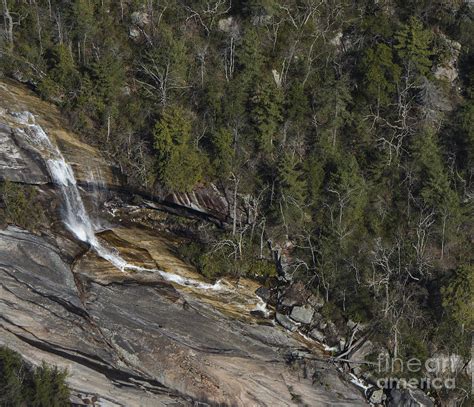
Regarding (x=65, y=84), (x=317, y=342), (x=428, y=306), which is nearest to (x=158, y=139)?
(x=65, y=84)

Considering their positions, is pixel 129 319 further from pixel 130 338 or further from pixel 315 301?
pixel 315 301

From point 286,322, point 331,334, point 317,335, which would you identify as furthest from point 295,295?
point 331,334

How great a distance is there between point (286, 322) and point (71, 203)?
744 inches

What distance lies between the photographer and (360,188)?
5097 cm

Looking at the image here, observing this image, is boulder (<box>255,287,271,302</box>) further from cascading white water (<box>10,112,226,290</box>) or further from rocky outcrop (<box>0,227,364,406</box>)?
rocky outcrop (<box>0,227,364,406</box>)

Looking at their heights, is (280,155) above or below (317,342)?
above

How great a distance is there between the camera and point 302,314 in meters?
46.2

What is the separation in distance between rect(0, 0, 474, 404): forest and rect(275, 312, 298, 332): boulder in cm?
349

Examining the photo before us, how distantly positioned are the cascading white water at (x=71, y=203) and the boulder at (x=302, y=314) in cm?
597

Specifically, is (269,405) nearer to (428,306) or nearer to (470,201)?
(428,306)

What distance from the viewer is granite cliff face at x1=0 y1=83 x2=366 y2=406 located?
36.6 meters

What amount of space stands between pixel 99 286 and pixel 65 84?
2020 cm

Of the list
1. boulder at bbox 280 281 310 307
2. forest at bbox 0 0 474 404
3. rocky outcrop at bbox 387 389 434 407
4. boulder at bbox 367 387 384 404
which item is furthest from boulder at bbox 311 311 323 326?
rocky outcrop at bbox 387 389 434 407

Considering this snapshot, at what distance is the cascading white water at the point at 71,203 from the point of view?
43.8 metres
